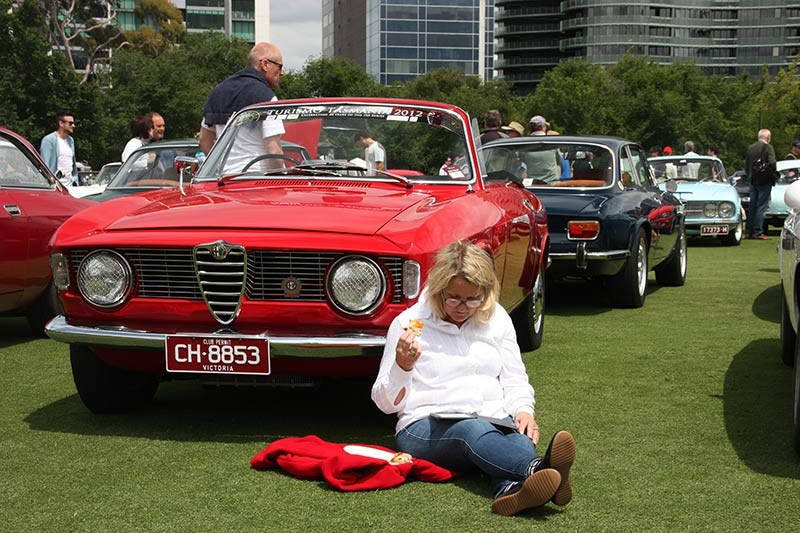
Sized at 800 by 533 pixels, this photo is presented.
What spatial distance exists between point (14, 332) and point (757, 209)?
601 inches

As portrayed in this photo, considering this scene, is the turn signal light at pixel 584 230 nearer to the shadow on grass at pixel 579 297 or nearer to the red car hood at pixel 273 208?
the shadow on grass at pixel 579 297

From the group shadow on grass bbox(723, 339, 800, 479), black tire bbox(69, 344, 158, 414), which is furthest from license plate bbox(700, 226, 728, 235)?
black tire bbox(69, 344, 158, 414)

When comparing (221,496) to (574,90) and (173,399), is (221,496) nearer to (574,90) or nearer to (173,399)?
(173,399)

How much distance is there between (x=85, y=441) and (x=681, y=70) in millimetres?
84782

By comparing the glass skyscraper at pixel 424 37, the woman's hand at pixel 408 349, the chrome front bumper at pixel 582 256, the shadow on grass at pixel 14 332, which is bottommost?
the shadow on grass at pixel 14 332

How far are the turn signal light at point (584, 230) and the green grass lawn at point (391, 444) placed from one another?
1.62 m

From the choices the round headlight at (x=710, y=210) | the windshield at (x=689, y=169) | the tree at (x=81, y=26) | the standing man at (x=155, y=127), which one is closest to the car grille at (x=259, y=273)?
the standing man at (x=155, y=127)

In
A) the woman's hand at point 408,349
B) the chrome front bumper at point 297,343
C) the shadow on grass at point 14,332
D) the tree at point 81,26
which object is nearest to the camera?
the woman's hand at point 408,349

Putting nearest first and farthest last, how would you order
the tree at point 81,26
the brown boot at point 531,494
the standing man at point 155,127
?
the brown boot at point 531,494, the standing man at point 155,127, the tree at point 81,26

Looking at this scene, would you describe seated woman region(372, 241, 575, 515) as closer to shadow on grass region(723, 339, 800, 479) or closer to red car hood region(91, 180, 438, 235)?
red car hood region(91, 180, 438, 235)

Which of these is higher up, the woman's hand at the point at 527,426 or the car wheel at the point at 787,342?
the woman's hand at the point at 527,426

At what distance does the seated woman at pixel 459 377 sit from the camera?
4.52 m

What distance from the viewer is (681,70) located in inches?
3378

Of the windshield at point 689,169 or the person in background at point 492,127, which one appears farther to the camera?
the windshield at point 689,169
